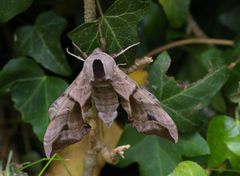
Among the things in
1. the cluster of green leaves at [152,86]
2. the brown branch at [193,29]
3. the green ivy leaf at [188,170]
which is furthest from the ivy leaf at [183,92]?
the brown branch at [193,29]

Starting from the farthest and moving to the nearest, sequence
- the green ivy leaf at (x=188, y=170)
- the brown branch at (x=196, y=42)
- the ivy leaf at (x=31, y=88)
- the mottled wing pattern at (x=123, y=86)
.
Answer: the brown branch at (x=196, y=42) → the ivy leaf at (x=31, y=88) → the mottled wing pattern at (x=123, y=86) → the green ivy leaf at (x=188, y=170)

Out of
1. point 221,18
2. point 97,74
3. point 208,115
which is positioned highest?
point 97,74

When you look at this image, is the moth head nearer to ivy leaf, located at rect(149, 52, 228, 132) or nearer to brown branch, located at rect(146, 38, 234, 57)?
ivy leaf, located at rect(149, 52, 228, 132)

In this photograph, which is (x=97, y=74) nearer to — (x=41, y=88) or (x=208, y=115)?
(x=41, y=88)

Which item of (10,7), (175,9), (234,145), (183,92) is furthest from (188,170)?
(10,7)

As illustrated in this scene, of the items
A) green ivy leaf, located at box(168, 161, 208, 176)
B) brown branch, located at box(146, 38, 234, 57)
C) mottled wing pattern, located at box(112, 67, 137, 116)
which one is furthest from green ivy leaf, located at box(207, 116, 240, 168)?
brown branch, located at box(146, 38, 234, 57)

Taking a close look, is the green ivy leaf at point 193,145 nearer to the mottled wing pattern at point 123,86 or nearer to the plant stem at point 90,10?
the mottled wing pattern at point 123,86

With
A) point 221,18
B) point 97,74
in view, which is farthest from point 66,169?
point 221,18
